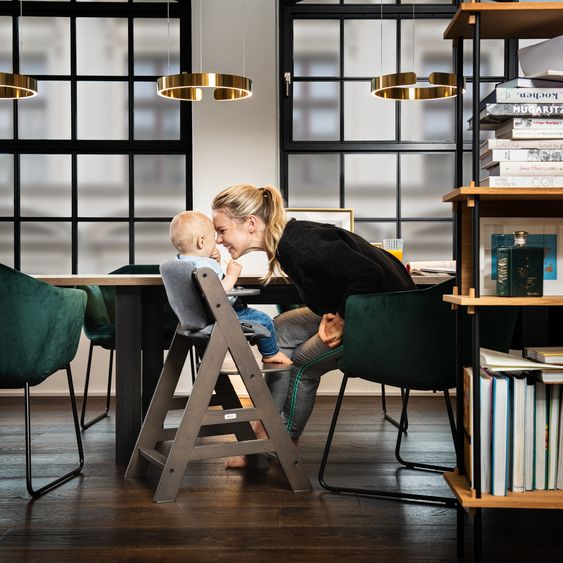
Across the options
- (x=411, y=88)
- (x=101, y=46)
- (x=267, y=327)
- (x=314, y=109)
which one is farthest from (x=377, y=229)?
(x=267, y=327)

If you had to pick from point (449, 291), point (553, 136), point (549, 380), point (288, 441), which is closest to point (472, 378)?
point (549, 380)

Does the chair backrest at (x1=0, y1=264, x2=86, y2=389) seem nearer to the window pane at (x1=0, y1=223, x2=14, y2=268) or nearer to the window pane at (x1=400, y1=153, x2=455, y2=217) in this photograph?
the window pane at (x1=0, y1=223, x2=14, y2=268)

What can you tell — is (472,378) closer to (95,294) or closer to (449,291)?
(449,291)

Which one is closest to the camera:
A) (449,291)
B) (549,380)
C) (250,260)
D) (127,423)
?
(549,380)

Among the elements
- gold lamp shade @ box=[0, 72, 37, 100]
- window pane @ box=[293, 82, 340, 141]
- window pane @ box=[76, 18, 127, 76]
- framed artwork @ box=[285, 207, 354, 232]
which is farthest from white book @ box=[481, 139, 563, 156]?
window pane @ box=[76, 18, 127, 76]

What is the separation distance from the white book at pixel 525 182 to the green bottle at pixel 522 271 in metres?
0.13

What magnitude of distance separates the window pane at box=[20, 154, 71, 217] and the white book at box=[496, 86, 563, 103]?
A: 12.9 feet

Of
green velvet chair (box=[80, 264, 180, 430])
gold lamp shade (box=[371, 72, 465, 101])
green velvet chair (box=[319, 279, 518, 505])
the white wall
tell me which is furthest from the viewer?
the white wall

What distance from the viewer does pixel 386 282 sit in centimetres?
277

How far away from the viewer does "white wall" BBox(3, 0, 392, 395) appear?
5305 millimetres

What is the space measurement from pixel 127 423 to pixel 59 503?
2.02ft

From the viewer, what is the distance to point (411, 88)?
4137 mm

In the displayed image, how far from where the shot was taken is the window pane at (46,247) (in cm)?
539

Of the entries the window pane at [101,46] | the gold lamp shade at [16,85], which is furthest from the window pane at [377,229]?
the gold lamp shade at [16,85]
